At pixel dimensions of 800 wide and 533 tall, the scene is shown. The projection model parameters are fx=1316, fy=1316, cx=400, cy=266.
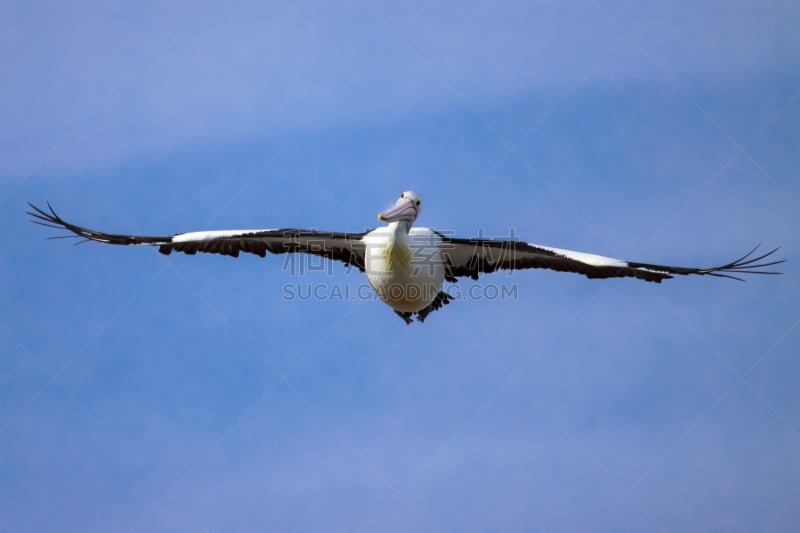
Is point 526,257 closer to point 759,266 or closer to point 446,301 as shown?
point 446,301

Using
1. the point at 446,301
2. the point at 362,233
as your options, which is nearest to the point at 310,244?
the point at 362,233

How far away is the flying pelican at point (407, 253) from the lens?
26.6 meters

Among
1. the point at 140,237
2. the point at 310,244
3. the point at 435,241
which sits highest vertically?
the point at 435,241

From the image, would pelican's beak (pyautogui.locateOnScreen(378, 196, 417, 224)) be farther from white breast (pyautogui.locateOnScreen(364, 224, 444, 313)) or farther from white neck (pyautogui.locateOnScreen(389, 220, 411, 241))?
white breast (pyautogui.locateOnScreen(364, 224, 444, 313))

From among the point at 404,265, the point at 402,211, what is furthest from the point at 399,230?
the point at 404,265

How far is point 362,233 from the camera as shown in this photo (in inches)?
1089

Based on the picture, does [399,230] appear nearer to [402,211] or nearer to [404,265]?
[402,211]

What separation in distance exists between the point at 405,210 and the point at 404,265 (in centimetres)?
113

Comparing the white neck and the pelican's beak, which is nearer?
the pelican's beak

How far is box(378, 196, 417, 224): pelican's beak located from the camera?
26.3 metres

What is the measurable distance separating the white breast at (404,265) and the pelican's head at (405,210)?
0.89ft

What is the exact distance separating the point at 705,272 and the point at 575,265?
266 cm

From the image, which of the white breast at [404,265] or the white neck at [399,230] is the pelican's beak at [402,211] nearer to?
the white neck at [399,230]

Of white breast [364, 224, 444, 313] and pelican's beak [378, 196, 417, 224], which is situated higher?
pelican's beak [378, 196, 417, 224]
